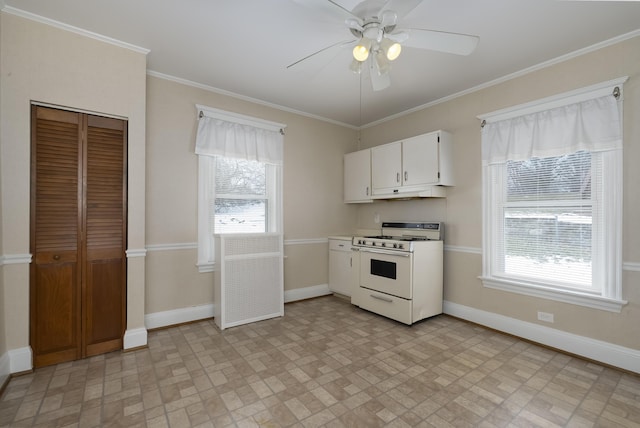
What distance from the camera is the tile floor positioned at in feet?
6.17

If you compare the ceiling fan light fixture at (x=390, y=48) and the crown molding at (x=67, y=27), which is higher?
the crown molding at (x=67, y=27)

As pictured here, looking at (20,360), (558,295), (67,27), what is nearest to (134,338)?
(20,360)

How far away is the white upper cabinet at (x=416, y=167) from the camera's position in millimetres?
3605

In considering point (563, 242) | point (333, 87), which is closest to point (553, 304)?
point (563, 242)

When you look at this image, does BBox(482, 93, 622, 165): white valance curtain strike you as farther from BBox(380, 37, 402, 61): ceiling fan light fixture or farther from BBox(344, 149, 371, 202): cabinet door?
BBox(380, 37, 402, 61): ceiling fan light fixture

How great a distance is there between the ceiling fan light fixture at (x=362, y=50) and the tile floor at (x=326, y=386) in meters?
2.41

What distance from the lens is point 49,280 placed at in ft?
8.16

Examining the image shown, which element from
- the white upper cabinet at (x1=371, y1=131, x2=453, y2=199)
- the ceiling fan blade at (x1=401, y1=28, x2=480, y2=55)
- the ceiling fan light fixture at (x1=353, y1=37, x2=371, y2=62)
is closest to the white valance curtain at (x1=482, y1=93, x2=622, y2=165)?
the white upper cabinet at (x1=371, y1=131, x2=453, y2=199)

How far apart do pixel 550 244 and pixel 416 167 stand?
166 centimetres

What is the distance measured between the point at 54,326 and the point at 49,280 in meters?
0.41

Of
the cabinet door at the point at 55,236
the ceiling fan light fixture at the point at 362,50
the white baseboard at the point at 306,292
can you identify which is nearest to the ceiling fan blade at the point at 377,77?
the ceiling fan light fixture at the point at 362,50

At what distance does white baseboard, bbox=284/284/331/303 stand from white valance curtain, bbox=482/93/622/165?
2.93 metres

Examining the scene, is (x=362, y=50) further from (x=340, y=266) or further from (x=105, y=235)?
(x=340, y=266)

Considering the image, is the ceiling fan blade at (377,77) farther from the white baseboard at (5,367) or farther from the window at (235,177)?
the white baseboard at (5,367)
